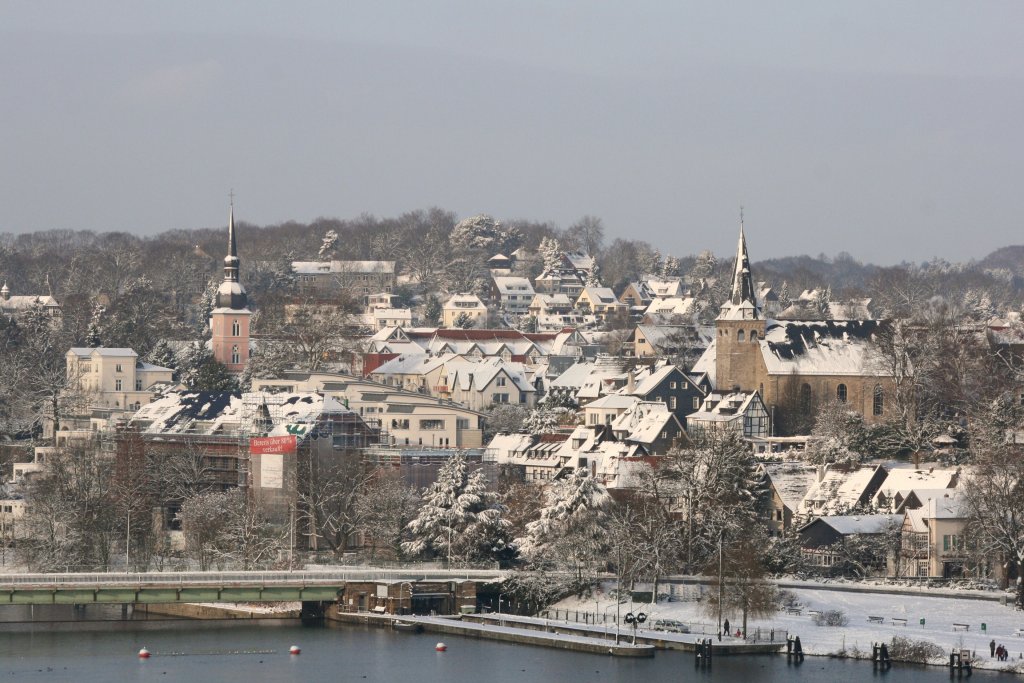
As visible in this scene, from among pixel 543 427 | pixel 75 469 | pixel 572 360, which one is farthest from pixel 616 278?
pixel 75 469

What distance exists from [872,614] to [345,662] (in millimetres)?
15093

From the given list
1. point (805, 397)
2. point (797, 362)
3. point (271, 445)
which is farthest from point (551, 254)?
point (271, 445)

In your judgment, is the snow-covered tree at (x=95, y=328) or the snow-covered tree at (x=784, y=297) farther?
the snow-covered tree at (x=784, y=297)

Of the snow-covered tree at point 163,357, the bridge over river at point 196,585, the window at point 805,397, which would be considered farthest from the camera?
the snow-covered tree at point 163,357

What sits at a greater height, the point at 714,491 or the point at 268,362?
the point at 268,362

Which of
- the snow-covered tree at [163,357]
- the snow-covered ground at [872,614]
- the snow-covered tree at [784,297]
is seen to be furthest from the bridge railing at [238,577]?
the snow-covered tree at [784,297]

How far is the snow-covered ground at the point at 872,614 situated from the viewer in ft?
206

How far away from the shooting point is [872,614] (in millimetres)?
66438

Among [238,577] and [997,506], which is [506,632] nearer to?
[238,577]

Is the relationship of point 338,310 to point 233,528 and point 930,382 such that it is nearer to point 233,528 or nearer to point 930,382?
point 930,382

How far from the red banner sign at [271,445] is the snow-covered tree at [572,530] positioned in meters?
14.4

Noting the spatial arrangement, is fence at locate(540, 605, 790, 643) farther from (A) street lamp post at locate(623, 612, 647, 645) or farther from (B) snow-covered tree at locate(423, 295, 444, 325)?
(B) snow-covered tree at locate(423, 295, 444, 325)

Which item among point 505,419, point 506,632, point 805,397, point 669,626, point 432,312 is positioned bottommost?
point 506,632

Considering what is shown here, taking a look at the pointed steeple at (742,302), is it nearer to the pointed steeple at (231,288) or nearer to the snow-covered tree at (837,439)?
the snow-covered tree at (837,439)
